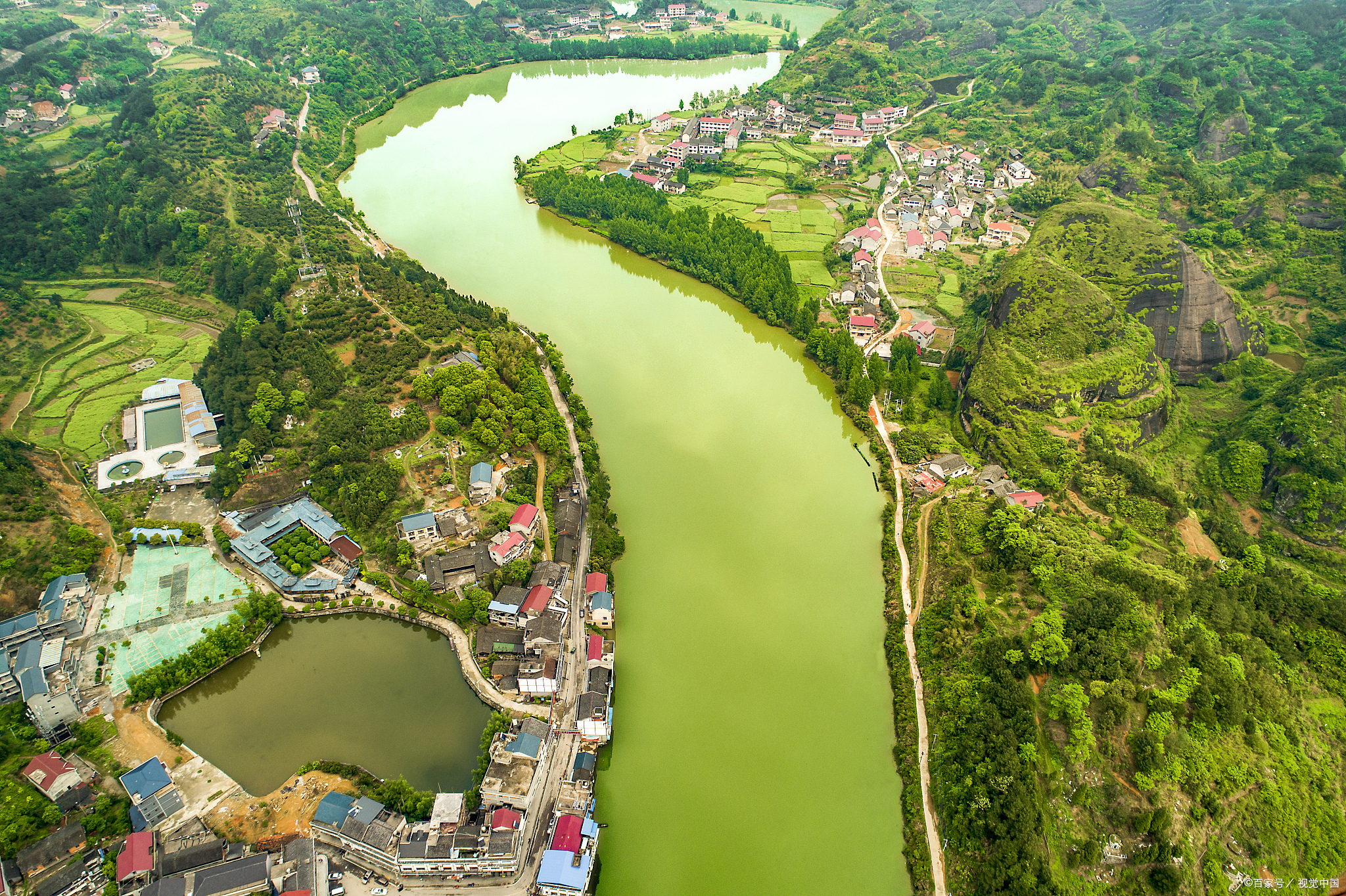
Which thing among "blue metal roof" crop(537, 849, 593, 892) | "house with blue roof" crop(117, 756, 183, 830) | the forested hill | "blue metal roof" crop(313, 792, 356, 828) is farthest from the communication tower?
"blue metal roof" crop(537, 849, 593, 892)

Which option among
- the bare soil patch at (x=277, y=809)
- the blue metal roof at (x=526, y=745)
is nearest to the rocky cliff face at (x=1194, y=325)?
the blue metal roof at (x=526, y=745)

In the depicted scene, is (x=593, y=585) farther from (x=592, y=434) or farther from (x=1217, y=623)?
(x=1217, y=623)

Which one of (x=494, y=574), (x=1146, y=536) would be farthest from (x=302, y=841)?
(x=1146, y=536)

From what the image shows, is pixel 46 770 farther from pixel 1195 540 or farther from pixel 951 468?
pixel 1195 540

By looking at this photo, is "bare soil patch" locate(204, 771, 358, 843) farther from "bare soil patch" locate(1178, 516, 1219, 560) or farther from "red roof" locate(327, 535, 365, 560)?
"bare soil patch" locate(1178, 516, 1219, 560)

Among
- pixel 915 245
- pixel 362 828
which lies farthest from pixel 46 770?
pixel 915 245

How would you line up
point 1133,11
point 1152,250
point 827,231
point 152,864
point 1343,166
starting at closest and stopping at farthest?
point 152,864 → point 1152,250 → point 1343,166 → point 827,231 → point 1133,11

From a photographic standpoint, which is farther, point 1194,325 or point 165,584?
point 1194,325

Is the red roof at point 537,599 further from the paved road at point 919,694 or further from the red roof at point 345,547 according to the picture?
the paved road at point 919,694
